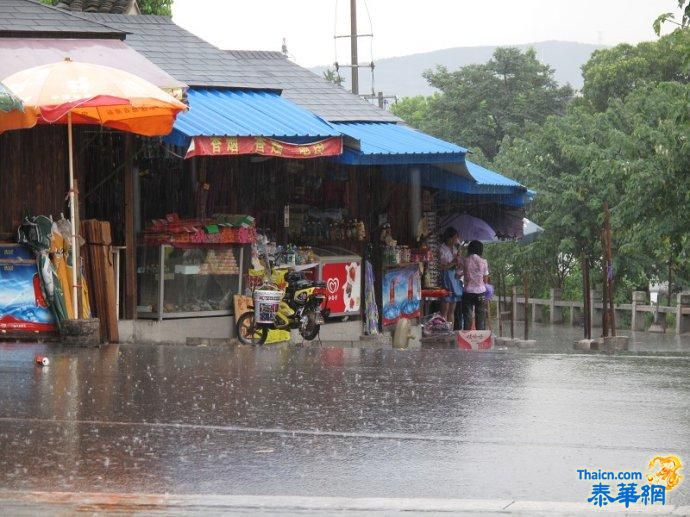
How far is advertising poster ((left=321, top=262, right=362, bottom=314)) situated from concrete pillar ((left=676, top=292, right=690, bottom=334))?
19593 millimetres

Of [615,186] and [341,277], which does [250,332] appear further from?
[615,186]

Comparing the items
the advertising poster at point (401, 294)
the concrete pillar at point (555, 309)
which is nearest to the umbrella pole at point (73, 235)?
the advertising poster at point (401, 294)

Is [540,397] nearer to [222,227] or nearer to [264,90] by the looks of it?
[222,227]

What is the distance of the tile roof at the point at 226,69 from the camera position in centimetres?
1942

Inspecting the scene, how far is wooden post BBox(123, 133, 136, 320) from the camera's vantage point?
16281 millimetres

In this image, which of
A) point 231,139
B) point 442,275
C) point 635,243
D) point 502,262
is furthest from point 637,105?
point 231,139

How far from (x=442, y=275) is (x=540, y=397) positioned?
508 inches

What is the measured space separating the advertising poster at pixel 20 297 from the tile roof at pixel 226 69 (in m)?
4.75

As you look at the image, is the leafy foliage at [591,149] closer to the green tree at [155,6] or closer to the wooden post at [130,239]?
the wooden post at [130,239]

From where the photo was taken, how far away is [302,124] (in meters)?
17.2

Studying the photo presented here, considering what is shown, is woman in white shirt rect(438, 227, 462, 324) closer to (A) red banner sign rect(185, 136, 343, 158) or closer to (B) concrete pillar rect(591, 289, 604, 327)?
(A) red banner sign rect(185, 136, 343, 158)

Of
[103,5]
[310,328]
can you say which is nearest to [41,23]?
[310,328]

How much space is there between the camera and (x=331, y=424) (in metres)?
9.11

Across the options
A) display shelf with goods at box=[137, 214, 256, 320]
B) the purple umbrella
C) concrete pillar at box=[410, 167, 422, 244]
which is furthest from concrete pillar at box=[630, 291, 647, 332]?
display shelf with goods at box=[137, 214, 256, 320]
